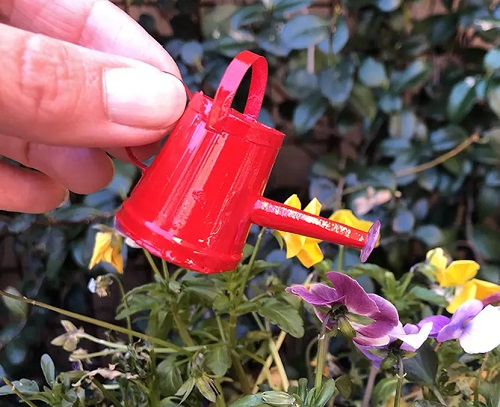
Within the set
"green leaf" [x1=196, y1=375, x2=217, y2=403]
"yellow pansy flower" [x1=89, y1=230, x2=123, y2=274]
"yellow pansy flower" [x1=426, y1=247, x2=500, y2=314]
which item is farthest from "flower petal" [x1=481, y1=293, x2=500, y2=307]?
"yellow pansy flower" [x1=89, y1=230, x2=123, y2=274]

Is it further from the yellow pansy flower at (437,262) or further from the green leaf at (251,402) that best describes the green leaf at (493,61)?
the green leaf at (251,402)

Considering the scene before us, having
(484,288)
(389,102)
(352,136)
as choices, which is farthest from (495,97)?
(484,288)

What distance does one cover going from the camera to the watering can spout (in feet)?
1.32

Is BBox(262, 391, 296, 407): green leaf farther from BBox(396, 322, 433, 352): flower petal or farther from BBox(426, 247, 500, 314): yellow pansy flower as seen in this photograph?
BBox(426, 247, 500, 314): yellow pansy flower

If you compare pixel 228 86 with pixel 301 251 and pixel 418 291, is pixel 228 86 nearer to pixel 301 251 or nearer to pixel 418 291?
pixel 301 251

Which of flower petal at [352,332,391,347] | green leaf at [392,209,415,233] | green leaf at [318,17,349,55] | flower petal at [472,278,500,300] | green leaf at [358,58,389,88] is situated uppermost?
green leaf at [318,17,349,55]

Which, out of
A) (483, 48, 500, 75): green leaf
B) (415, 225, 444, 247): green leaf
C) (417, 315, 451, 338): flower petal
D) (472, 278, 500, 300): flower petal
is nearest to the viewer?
(417, 315, 451, 338): flower petal

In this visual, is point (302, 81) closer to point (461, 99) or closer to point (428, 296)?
point (461, 99)

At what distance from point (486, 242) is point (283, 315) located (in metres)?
0.56

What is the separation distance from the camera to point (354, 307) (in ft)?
1.30

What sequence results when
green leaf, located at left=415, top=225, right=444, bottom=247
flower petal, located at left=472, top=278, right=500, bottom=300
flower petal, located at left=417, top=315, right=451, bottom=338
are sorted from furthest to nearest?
1. green leaf, located at left=415, top=225, right=444, bottom=247
2. flower petal, located at left=472, top=278, right=500, bottom=300
3. flower petal, located at left=417, top=315, right=451, bottom=338

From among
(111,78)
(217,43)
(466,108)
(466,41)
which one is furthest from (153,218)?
(466,41)

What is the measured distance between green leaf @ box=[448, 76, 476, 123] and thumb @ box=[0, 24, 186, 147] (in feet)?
1.86

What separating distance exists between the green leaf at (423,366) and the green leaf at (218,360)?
154 millimetres
